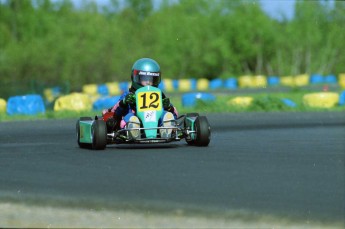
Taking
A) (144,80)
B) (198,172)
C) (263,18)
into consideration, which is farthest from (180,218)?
(263,18)

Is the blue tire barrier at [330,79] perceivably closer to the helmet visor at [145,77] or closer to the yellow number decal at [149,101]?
the helmet visor at [145,77]

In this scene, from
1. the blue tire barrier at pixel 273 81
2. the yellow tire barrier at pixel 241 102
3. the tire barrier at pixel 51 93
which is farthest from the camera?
the blue tire barrier at pixel 273 81

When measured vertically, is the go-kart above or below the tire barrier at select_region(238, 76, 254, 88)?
below

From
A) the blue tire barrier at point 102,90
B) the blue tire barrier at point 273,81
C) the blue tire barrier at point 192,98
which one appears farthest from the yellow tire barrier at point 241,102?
the blue tire barrier at point 273,81

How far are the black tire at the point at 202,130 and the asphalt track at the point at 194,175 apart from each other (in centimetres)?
19

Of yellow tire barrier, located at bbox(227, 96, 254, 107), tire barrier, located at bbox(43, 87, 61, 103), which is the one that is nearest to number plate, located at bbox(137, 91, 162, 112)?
yellow tire barrier, located at bbox(227, 96, 254, 107)

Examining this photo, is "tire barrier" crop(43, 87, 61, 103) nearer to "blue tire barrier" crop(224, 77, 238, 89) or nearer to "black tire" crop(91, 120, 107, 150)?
"black tire" crop(91, 120, 107, 150)

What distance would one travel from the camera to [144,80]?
11.6 meters

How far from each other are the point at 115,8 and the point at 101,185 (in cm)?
9078

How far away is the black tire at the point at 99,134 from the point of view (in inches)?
433

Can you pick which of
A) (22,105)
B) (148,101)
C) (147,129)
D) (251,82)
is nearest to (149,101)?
(148,101)

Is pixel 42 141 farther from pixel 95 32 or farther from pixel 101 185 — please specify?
pixel 95 32

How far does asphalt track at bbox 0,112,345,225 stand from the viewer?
6625 millimetres

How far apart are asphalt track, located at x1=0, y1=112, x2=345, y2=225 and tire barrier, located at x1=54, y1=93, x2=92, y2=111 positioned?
884cm
